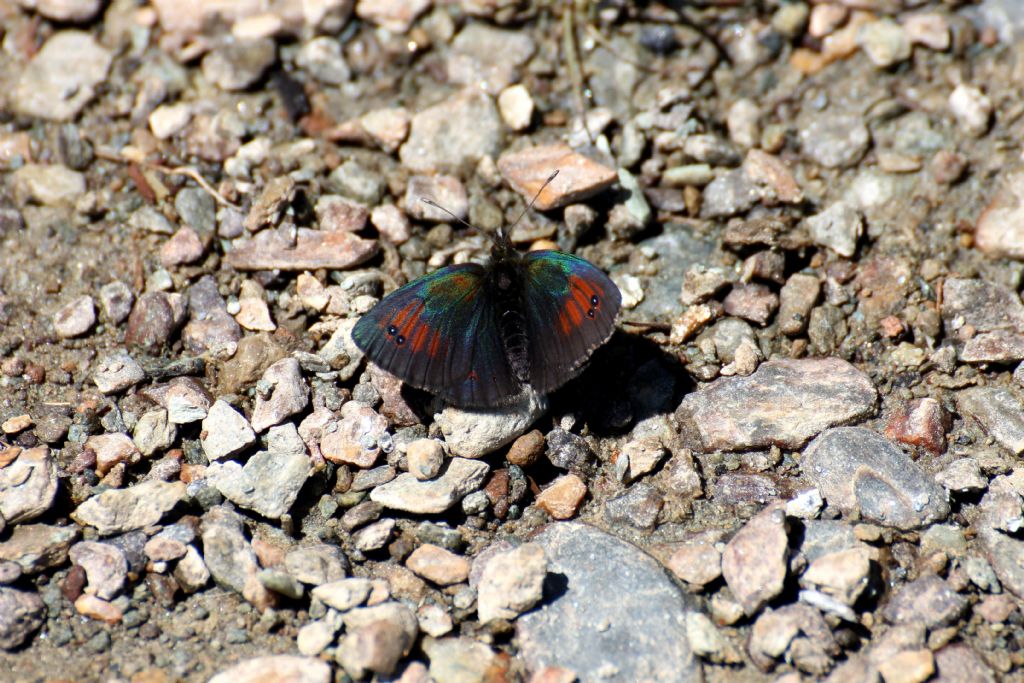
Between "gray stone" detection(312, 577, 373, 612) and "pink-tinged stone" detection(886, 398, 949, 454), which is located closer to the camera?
"gray stone" detection(312, 577, 373, 612)

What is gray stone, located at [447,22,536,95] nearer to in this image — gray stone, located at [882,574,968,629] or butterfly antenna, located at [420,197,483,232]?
butterfly antenna, located at [420,197,483,232]

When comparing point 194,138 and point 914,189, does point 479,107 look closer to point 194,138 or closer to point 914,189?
point 194,138

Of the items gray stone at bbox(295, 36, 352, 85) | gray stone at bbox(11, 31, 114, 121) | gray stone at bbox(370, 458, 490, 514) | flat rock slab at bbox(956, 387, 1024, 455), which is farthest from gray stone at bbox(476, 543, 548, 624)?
gray stone at bbox(11, 31, 114, 121)

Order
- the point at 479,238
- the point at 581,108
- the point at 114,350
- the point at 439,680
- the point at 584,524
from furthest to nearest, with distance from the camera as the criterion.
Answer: the point at 581,108 < the point at 479,238 < the point at 114,350 < the point at 584,524 < the point at 439,680

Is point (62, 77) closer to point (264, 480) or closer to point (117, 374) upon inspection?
point (117, 374)

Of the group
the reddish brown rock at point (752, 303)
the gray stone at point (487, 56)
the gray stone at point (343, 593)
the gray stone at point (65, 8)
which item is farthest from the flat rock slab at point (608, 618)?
the gray stone at point (65, 8)

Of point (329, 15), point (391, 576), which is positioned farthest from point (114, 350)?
point (329, 15)
